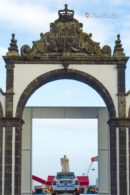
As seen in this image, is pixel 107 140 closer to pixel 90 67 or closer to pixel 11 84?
pixel 90 67

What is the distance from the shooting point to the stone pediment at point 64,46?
25641mm

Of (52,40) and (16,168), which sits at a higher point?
(52,40)

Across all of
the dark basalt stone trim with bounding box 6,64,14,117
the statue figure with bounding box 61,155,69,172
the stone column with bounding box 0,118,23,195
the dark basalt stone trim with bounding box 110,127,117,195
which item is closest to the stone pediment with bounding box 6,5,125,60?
the dark basalt stone trim with bounding box 6,64,14,117

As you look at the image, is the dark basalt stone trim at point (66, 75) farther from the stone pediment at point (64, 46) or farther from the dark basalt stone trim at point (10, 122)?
the stone pediment at point (64, 46)

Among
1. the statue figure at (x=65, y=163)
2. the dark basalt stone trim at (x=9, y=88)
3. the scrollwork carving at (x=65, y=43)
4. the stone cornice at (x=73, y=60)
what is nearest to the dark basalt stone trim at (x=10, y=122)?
the dark basalt stone trim at (x=9, y=88)

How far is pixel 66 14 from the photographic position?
2608 cm

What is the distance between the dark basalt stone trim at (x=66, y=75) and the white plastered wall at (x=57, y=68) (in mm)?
167

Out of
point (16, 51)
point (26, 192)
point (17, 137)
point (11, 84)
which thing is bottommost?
point (26, 192)

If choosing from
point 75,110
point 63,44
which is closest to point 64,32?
point 63,44

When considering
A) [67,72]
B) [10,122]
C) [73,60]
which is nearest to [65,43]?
[73,60]

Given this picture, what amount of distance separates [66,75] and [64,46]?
4.80 ft

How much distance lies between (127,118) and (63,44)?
4.87 metres

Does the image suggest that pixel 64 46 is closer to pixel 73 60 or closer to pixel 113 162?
pixel 73 60

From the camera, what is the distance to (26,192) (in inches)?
1078
